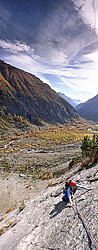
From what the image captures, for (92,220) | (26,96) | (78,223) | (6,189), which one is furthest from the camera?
(26,96)

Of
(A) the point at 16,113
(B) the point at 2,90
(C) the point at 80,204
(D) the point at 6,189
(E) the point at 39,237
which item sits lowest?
(D) the point at 6,189

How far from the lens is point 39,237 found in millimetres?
4832

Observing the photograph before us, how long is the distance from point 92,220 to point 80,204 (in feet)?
3.95

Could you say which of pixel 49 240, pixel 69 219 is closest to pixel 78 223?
pixel 69 219

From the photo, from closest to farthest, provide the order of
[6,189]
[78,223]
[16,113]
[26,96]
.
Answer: [78,223]
[6,189]
[16,113]
[26,96]

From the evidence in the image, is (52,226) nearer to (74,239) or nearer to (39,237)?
(39,237)

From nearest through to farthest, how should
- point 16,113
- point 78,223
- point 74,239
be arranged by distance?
1. point 74,239
2. point 78,223
3. point 16,113

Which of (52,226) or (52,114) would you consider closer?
(52,226)

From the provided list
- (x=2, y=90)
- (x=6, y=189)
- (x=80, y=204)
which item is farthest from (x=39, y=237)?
(x=2, y=90)

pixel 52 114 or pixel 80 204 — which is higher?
pixel 52 114

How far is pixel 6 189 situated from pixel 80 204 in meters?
23.3

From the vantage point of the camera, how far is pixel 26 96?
545ft

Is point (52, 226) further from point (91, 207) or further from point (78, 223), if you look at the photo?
point (91, 207)

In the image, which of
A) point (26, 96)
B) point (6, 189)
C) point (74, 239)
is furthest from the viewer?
point (26, 96)
